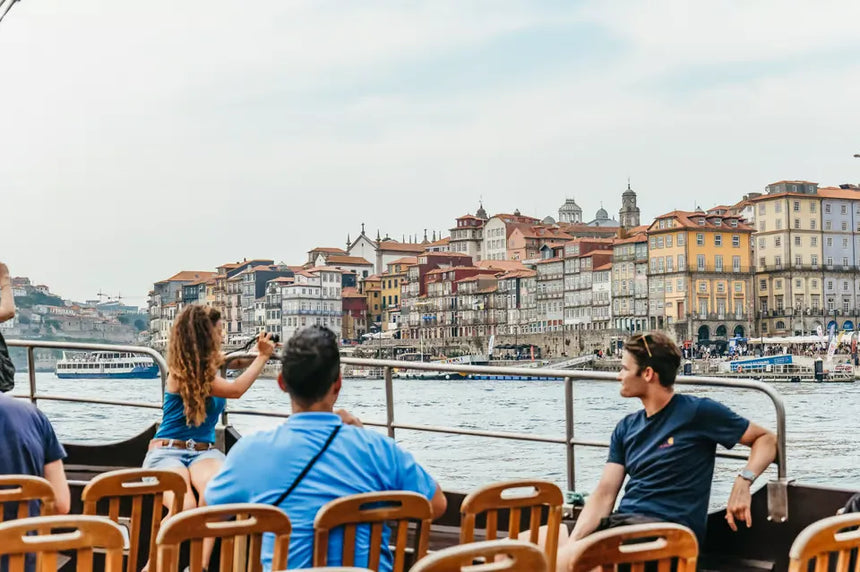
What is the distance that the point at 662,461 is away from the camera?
3.07m

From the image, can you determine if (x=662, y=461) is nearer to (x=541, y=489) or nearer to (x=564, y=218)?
(x=541, y=489)

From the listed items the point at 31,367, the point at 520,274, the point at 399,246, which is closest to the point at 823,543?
the point at 31,367

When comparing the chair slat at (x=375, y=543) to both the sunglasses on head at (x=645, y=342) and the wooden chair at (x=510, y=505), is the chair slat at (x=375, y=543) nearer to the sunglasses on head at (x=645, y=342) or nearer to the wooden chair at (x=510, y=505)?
the wooden chair at (x=510, y=505)

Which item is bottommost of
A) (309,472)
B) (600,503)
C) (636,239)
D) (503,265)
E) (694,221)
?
(600,503)

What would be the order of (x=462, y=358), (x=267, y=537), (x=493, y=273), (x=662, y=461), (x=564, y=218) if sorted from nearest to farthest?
(x=267, y=537)
(x=662, y=461)
(x=462, y=358)
(x=493, y=273)
(x=564, y=218)

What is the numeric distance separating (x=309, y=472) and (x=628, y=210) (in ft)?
413

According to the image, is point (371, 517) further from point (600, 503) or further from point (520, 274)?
point (520, 274)

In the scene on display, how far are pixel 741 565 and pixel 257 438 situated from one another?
6.21ft

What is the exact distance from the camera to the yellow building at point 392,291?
10706cm

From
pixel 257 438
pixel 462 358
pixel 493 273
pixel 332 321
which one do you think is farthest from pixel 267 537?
pixel 332 321

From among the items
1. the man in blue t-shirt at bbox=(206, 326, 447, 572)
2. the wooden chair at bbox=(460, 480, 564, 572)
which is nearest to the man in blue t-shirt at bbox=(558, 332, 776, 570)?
the wooden chair at bbox=(460, 480, 564, 572)

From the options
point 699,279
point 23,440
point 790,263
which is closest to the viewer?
point 23,440

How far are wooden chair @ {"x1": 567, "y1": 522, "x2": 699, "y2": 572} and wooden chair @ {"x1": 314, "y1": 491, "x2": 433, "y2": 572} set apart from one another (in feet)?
1.14

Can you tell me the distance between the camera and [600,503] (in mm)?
3107
